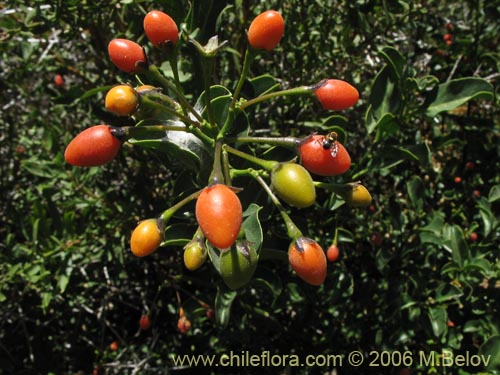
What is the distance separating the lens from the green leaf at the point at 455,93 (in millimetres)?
1490

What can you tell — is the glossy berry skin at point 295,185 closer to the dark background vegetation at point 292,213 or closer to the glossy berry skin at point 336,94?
the glossy berry skin at point 336,94

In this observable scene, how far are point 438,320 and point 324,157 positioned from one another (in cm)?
124

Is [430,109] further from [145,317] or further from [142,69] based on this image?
Result: [145,317]

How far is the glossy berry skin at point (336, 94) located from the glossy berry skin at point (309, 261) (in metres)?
0.35

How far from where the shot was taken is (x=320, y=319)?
2650mm

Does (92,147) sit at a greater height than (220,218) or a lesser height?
greater

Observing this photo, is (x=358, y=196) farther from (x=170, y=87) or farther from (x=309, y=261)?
(x=170, y=87)

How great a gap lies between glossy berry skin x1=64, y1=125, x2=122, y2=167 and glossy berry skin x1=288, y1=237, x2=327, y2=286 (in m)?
0.50

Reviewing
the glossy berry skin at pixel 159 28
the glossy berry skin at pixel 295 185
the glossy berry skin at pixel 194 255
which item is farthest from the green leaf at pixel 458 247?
the glossy berry skin at pixel 159 28

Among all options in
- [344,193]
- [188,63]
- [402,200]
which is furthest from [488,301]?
[188,63]

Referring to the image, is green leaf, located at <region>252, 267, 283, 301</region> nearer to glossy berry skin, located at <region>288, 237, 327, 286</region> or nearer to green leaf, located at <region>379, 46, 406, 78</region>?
glossy berry skin, located at <region>288, 237, 327, 286</region>

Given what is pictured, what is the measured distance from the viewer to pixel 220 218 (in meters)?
0.94

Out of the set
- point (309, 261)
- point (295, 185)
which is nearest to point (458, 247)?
point (309, 261)

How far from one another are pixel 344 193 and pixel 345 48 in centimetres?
117
